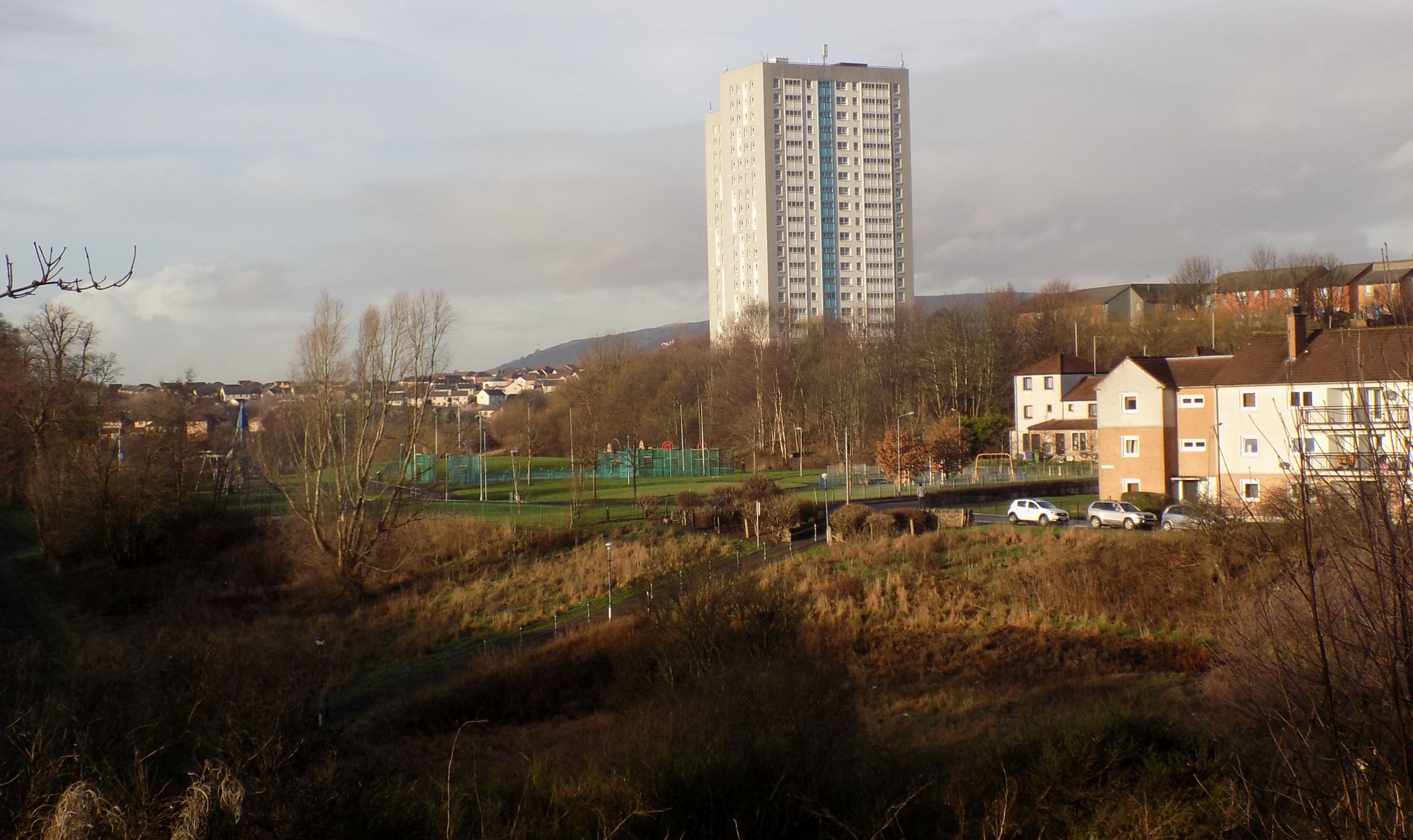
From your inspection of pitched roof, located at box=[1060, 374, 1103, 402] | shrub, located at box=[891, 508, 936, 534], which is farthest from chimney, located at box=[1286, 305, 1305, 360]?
pitched roof, located at box=[1060, 374, 1103, 402]

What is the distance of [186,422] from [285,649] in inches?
843

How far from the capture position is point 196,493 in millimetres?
40250

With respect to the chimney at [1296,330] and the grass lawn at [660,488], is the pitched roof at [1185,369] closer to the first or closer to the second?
the chimney at [1296,330]

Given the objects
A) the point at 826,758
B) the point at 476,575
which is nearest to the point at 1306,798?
the point at 826,758

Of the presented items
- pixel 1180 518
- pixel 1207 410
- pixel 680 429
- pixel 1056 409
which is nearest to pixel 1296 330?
pixel 1207 410

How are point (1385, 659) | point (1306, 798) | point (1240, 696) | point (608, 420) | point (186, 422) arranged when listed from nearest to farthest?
point (1385, 659) < point (1306, 798) < point (1240, 696) < point (186, 422) < point (608, 420)

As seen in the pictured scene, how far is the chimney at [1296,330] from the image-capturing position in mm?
32956

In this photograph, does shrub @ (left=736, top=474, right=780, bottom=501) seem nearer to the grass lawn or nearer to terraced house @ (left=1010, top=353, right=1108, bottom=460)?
the grass lawn

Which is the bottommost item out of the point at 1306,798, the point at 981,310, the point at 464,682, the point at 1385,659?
the point at 464,682

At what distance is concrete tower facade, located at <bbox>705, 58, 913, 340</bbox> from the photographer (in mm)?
118438

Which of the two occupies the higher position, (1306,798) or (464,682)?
(1306,798)

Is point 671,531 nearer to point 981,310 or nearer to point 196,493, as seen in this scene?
point 196,493

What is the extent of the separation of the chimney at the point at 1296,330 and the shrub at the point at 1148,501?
6374 millimetres

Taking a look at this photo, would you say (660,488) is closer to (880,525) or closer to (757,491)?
(757,491)
